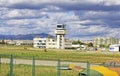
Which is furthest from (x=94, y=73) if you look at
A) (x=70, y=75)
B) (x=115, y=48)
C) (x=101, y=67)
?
(x=115, y=48)

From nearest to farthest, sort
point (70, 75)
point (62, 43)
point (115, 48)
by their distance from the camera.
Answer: point (70, 75) < point (115, 48) < point (62, 43)

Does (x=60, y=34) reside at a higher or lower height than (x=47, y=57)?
higher

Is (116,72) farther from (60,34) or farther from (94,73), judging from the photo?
(60,34)

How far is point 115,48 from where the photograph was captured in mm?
170375

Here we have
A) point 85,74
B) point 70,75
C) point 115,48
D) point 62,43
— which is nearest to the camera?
point 85,74

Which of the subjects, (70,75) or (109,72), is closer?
(109,72)

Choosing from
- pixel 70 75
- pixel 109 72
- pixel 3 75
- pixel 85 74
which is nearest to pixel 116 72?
pixel 109 72

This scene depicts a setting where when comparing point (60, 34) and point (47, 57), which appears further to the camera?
point (60, 34)

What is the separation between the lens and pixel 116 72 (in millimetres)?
14609

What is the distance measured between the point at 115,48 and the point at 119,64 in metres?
157

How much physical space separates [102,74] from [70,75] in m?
8.72

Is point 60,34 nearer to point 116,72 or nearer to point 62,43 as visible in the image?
point 62,43

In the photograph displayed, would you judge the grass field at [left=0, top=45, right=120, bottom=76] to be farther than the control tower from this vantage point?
No

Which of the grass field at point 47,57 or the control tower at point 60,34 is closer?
the grass field at point 47,57
